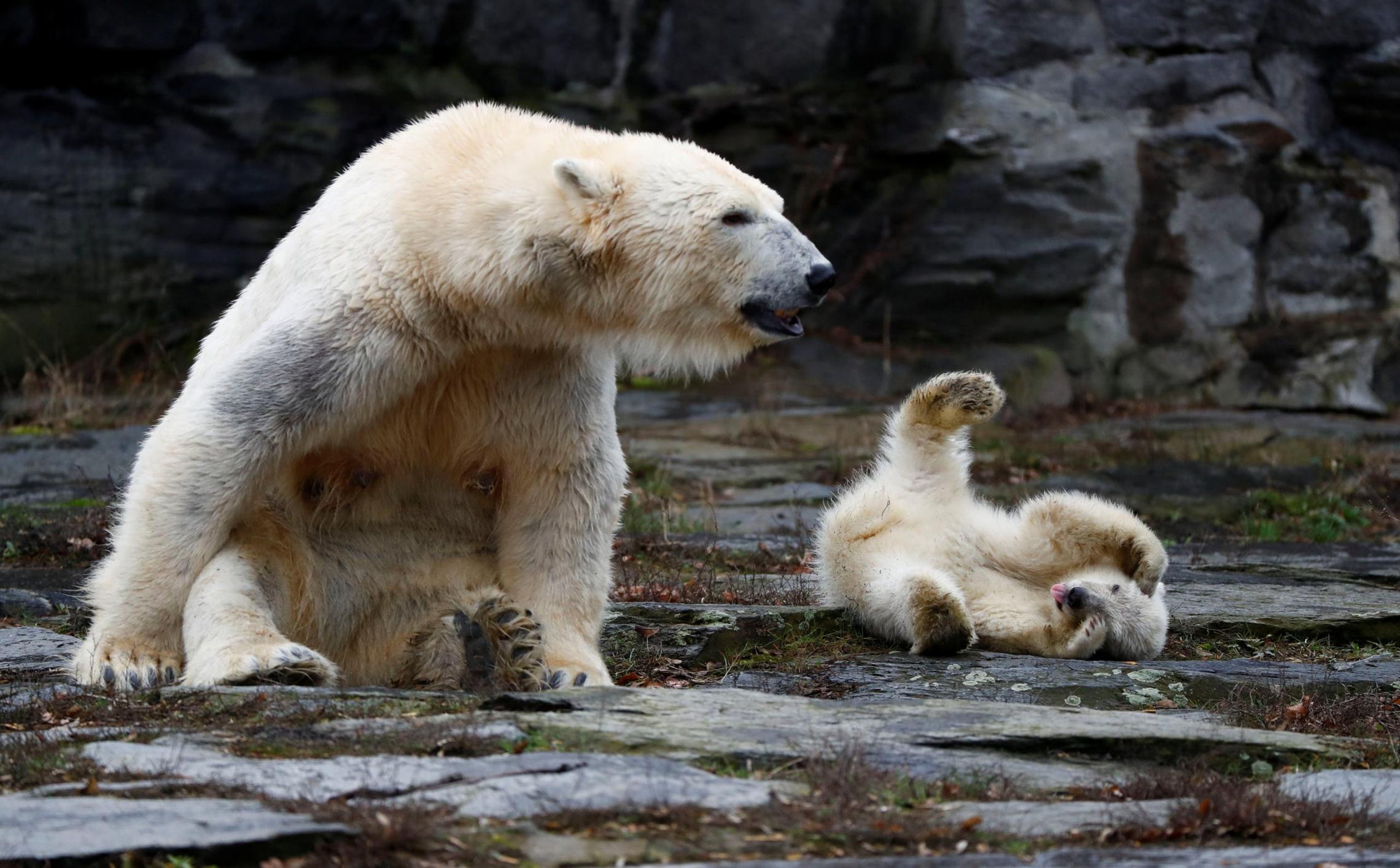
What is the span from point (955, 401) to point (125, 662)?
105 inches

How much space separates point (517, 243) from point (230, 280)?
7.98 metres

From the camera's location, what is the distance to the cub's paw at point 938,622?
451cm

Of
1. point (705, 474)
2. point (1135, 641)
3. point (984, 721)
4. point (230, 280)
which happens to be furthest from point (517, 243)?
point (230, 280)

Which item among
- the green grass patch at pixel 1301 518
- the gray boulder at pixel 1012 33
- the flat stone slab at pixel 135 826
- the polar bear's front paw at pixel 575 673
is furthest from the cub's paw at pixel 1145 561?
the gray boulder at pixel 1012 33

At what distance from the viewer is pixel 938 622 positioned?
450 cm

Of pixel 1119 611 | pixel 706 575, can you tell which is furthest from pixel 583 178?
pixel 706 575

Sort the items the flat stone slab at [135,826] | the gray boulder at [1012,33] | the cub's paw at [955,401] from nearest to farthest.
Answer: the flat stone slab at [135,826] → the cub's paw at [955,401] → the gray boulder at [1012,33]

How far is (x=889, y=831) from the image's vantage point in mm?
2535

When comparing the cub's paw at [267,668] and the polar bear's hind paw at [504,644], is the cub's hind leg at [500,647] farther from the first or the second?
the cub's paw at [267,668]

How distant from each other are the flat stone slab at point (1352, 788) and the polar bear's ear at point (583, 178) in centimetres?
207

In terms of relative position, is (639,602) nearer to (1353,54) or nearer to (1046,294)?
(1046,294)

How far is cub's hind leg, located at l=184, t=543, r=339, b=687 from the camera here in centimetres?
363

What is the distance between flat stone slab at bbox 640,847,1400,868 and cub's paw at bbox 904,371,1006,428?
8.48 feet

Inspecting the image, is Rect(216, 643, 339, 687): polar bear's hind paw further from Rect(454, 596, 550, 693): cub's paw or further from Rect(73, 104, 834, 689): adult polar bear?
Rect(454, 596, 550, 693): cub's paw
